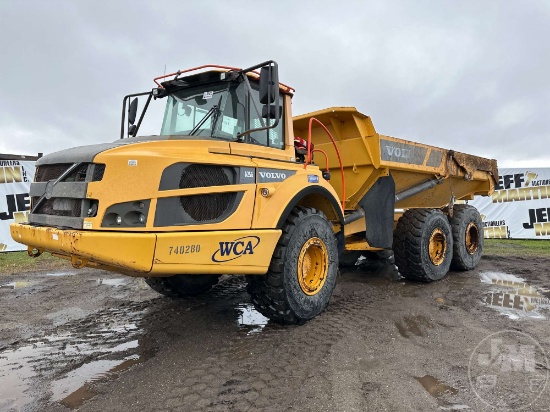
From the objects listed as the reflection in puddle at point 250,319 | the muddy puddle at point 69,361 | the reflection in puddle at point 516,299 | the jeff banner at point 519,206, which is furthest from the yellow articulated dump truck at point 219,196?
Answer: the jeff banner at point 519,206

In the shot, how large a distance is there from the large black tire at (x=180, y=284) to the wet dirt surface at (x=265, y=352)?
0.13 m

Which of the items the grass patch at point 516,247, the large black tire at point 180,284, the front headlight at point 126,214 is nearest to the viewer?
the front headlight at point 126,214

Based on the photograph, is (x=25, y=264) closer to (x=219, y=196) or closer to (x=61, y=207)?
(x=61, y=207)

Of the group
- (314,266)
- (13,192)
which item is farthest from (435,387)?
(13,192)

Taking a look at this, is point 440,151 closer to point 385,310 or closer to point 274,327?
point 385,310

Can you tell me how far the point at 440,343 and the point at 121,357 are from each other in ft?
9.11

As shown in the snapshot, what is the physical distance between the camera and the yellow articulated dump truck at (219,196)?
3.21m

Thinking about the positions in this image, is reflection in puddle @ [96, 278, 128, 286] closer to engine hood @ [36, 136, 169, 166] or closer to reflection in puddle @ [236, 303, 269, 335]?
reflection in puddle @ [236, 303, 269, 335]

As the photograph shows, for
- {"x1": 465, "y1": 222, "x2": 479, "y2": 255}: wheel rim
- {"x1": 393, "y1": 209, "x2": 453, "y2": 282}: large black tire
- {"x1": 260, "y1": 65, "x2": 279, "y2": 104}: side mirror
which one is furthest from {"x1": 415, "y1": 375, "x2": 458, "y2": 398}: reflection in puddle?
{"x1": 465, "y1": 222, "x2": 479, "y2": 255}: wheel rim

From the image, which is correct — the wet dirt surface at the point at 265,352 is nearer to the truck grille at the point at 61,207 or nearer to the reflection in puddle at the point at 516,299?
the reflection in puddle at the point at 516,299

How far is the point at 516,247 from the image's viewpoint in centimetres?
1141

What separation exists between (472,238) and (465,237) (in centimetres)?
48

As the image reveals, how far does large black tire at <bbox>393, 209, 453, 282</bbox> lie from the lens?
6270 millimetres

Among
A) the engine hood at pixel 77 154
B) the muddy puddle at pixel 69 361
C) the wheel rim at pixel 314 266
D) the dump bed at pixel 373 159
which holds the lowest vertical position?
the muddy puddle at pixel 69 361
